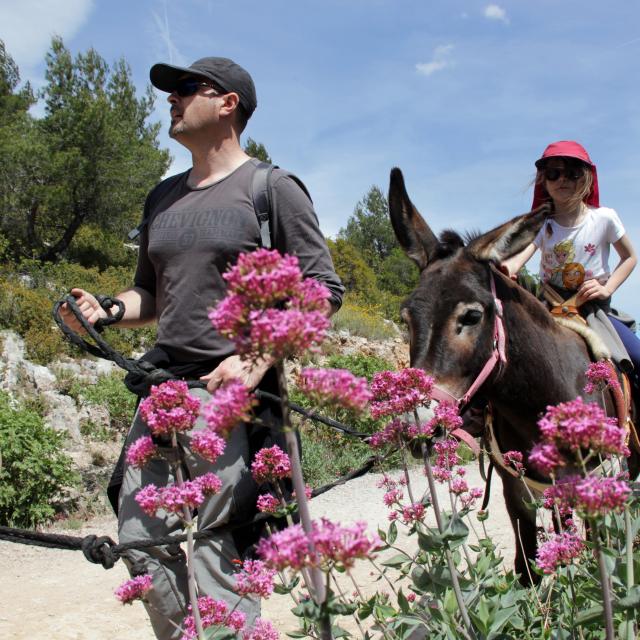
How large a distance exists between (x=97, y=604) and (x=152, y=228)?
4.23m

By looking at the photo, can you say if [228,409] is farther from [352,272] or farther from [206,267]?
[352,272]

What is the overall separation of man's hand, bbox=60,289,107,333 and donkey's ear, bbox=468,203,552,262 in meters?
1.98

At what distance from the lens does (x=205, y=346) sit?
2.70 meters

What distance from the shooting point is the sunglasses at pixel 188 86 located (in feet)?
9.27

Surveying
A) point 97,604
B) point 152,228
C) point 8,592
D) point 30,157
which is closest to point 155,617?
point 152,228

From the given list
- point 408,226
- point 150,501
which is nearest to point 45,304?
point 408,226

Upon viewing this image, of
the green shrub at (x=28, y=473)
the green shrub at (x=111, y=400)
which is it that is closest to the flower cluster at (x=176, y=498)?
the green shrub at (x=28, y=473)

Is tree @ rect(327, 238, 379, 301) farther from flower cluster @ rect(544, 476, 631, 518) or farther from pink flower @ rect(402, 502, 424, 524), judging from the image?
flower cluster @ rect(544, 476, 631, 518)

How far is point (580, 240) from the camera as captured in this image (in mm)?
4555

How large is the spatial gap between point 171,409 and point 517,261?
333cm

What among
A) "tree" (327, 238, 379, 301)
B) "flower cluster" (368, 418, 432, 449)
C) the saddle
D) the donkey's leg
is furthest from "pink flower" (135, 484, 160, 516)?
"tree" (327, 238, 379, 301)

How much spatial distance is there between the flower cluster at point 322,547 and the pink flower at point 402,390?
35.2 inches

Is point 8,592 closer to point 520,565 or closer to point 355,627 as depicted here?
point 355,627

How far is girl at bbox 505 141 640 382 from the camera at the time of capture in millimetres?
4383
